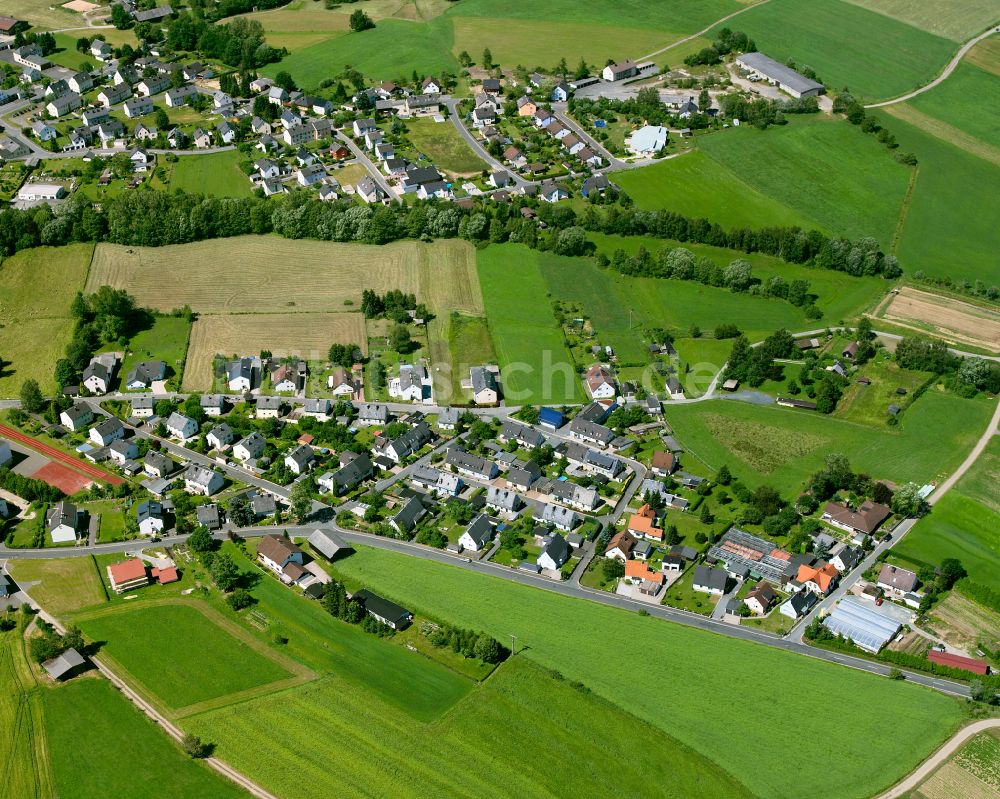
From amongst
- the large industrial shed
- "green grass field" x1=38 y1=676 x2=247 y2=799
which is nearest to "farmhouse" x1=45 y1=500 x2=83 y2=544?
"green grass field" x1=38 y1=676 x2=247 y2=799

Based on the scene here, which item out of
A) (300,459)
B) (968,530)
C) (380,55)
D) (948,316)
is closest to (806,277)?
(948,316)

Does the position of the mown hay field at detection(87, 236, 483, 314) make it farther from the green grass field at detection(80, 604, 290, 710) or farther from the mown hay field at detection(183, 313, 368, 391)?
the green grass field at detection(80, 604, 290, 710)

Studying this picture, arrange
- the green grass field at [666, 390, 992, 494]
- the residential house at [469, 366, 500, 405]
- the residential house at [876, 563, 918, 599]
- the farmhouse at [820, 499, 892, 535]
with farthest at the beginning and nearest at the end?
the residential house at [469, 366, 500, 405] < the green grass field at [666, 390, 992, 494] < the farmhouse at [820, 499, 892, 535] < the residential house at [876, 563, 918, 599]

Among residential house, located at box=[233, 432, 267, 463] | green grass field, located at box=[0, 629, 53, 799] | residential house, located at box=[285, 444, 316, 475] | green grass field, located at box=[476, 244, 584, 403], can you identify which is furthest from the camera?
green grass field, located at box=[476, 244, 584, 403]

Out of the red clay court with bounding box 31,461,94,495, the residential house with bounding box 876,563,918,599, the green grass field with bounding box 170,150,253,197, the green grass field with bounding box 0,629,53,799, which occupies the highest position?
the green grass field with bounding box 170,150,253,197

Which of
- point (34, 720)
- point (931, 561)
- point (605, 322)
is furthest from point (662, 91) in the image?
point (34, 720)

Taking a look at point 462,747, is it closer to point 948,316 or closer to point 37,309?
point 37,309
